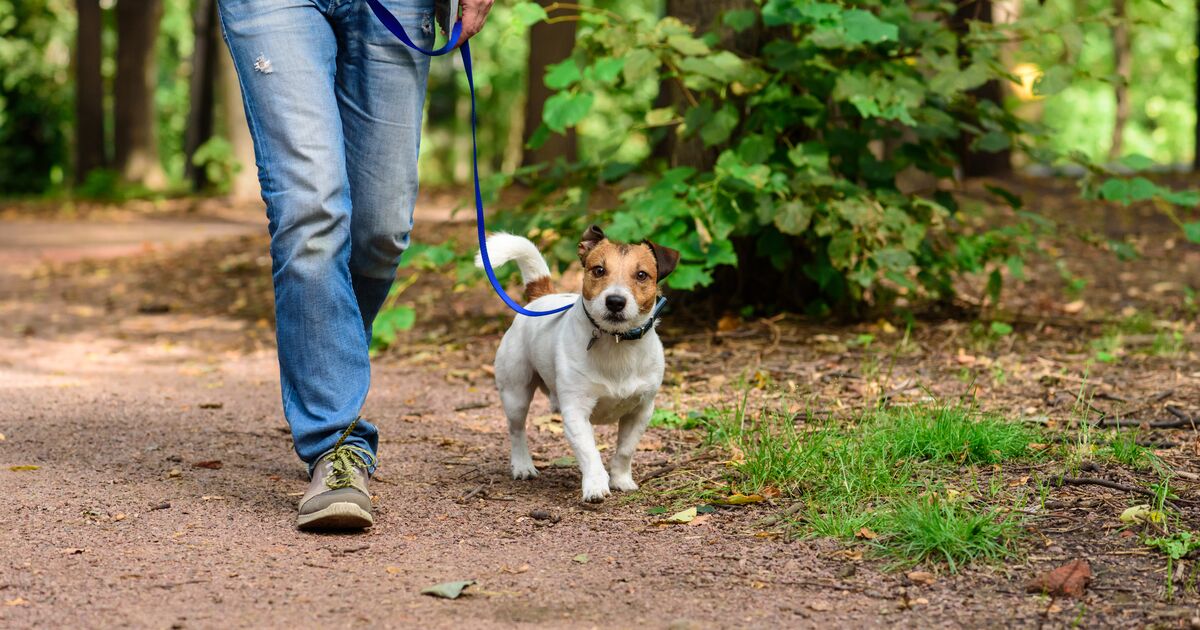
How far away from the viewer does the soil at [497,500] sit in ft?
9.81

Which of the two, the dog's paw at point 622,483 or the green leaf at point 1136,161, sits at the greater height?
the green leaf at point 1136,161

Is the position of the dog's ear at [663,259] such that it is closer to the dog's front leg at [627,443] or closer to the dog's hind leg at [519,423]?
the dog's front leg at [627,443]

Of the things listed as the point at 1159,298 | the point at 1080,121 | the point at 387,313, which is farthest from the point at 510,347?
the point at 1080,121

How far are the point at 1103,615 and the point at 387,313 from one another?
15.3 feet

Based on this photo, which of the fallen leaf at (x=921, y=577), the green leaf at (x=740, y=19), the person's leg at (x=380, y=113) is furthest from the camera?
the green leaf at (x=740, y=19)

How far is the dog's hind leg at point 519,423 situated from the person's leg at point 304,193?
0.71m

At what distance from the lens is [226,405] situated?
5812mm

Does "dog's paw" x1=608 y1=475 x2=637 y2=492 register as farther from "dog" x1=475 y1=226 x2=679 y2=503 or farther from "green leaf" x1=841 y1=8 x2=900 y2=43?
"green leaf" x1=841 y1=8 x2=900 y2=43

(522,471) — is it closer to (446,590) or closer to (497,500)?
(497,500)

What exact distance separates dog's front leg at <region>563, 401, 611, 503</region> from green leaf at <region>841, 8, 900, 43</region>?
2664 millimetres

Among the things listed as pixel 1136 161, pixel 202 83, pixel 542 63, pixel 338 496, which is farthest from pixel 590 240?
pixel 202 83

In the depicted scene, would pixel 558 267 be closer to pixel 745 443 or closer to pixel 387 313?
pixel 387 313

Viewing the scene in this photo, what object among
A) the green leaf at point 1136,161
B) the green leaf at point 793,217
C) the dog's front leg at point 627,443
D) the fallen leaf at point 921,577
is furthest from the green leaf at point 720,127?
the fallen leaf at point 921,577

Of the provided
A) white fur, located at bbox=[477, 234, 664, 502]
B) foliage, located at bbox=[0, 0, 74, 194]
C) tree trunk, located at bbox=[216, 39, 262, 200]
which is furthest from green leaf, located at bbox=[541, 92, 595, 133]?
foliage, located at bbox=[0, 0, 74, 194]
